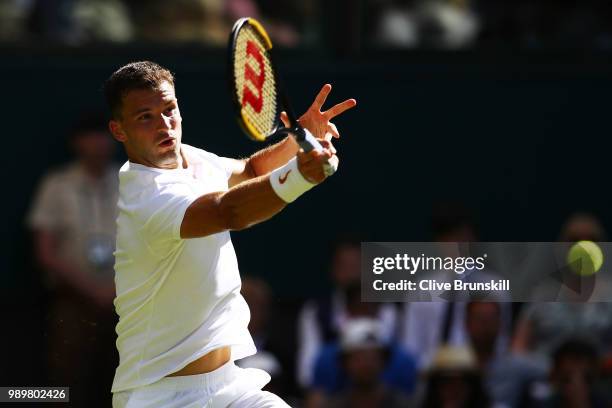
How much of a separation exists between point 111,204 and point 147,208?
3.44 metres

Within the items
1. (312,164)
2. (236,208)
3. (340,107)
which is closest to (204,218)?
(236,208)

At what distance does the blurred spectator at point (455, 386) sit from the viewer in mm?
7355

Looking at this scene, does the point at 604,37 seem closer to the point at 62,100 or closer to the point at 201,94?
the point at 201,94

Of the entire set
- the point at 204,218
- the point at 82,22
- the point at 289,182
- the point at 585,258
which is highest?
the point at 82,22

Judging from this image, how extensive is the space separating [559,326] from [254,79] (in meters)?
3.33

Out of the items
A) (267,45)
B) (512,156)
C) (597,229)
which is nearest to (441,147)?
(512,156)

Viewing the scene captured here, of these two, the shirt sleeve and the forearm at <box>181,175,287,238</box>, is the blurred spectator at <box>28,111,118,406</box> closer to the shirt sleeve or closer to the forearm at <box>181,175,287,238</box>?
the shirt sleeve

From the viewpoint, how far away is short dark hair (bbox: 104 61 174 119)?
4852mm

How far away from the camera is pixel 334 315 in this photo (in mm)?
7820

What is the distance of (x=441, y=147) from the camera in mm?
8859

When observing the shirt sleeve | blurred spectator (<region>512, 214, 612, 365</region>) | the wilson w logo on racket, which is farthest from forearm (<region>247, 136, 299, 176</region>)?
blurred spectator (<region>512, 214, 612, 365</region>)

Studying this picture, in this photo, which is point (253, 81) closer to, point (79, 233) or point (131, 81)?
point (131, 81)

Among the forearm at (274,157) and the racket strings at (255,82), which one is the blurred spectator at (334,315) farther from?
the racket strings at (255,82)

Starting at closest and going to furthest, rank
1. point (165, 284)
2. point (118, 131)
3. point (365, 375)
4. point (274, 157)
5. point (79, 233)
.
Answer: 1. point (165, 284)
2. point (118, 131)
3. point (274, 157)
4. point (365, 375)
5. point (79, 233)
